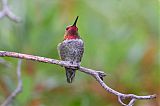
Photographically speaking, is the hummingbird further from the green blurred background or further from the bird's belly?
the green blurred background

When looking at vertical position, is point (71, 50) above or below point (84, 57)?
below

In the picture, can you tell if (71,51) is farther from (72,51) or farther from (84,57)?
(84,57)

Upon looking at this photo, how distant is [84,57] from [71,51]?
49.1 inches

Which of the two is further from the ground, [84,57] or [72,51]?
[84,57]

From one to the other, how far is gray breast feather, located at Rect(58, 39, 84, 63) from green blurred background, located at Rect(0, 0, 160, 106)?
1.02 m

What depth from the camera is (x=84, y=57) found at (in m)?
3.40

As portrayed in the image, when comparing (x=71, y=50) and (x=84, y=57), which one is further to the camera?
(x=84, y=57)

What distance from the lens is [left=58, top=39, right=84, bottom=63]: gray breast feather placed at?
2122 mm

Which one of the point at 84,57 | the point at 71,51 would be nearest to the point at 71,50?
the point at 71,51

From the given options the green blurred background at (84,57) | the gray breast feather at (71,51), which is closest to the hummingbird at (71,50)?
the gray breast feather at (71,51)

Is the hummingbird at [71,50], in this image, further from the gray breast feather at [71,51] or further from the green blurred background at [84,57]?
the green blurred background at [84,57]

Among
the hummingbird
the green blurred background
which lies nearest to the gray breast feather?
the hummingbird

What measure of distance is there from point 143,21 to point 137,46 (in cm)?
52

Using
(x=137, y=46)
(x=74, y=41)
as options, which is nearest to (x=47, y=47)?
(x=137, y=46)
